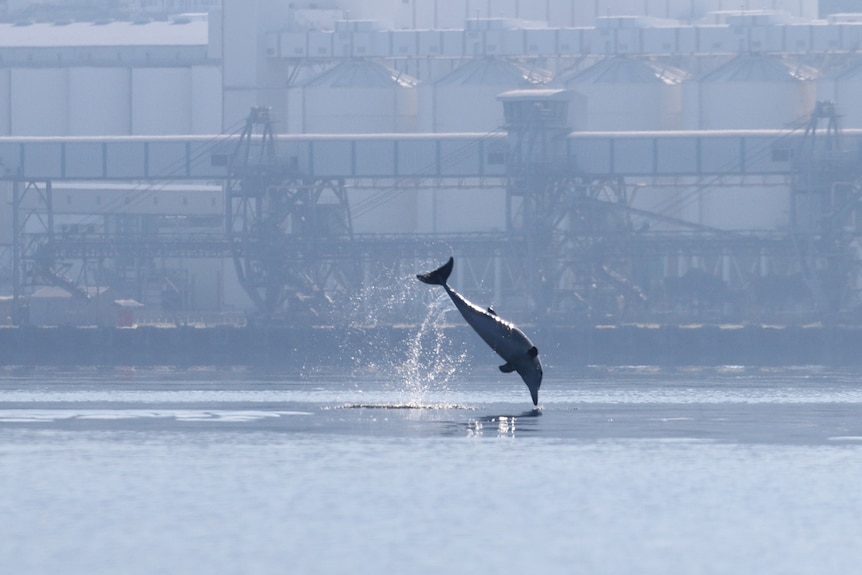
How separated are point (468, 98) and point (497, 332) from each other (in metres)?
87.7

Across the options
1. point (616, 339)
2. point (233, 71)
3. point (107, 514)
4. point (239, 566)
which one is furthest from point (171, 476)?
point (233, 71)

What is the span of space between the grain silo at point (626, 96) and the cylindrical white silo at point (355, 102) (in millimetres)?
11617

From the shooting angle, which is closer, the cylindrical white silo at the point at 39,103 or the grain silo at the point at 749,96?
the grain silo at the point at 749,96

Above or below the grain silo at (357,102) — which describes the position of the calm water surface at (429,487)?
below

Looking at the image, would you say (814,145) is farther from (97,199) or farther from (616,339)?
(97,199)

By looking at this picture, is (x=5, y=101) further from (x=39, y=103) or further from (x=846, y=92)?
(x=846, y=92)

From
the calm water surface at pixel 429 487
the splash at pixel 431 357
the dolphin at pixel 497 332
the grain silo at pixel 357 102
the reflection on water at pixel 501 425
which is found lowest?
the splash at pixel 431 357

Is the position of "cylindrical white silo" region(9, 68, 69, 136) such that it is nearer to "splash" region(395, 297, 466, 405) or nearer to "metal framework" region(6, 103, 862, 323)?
"metal framework" region(6, 103, 862, 323)

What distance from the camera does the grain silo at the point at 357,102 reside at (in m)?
140

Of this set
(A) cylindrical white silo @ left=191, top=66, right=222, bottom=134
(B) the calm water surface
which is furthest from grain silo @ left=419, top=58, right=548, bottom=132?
(B) the calm water surface

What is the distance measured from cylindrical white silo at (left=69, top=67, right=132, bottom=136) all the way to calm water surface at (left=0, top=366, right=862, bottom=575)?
311ft

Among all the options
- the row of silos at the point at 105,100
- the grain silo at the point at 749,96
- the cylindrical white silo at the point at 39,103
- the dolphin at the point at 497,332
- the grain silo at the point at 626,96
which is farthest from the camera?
the cylindrical white silo at the point at 39,103

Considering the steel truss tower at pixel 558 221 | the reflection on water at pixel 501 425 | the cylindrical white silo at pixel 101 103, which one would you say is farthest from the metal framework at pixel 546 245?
the reflection on water at pixel 501 425

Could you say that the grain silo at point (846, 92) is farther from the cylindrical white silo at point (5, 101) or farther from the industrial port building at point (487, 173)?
the cylindrical white silo at point (5, 101)
